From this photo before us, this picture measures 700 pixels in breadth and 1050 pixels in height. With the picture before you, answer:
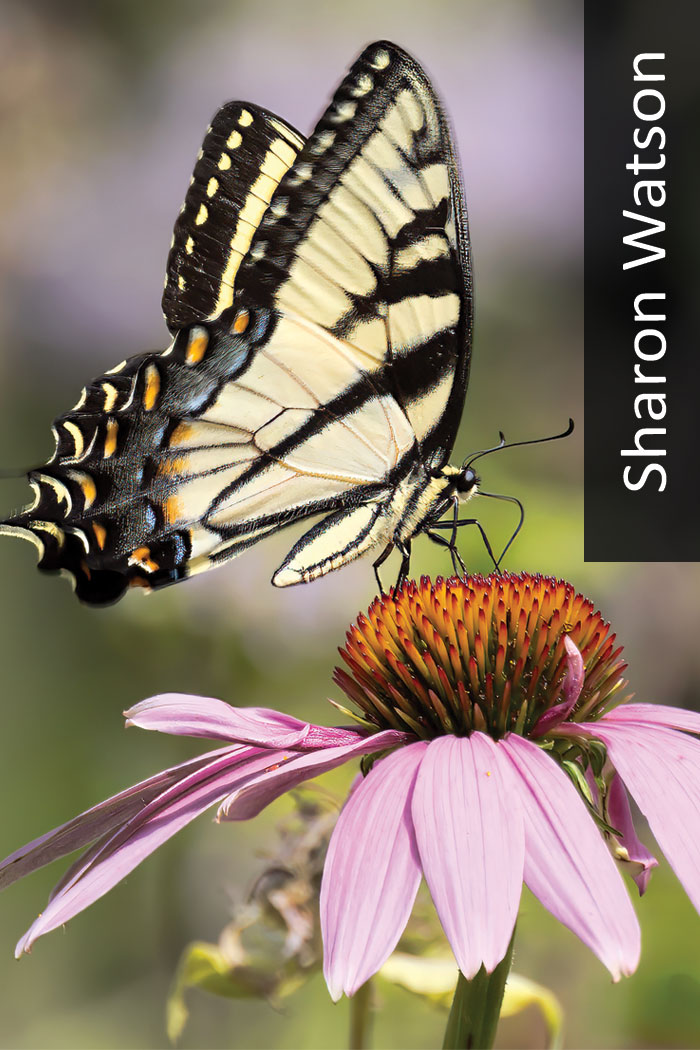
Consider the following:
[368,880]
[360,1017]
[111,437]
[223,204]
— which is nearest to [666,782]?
[368,880]

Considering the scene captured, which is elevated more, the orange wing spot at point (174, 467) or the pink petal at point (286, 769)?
the orange wing spot at point (174, 467)

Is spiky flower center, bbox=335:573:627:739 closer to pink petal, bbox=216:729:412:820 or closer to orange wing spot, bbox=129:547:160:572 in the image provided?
pink petal, bbox=216:729:412:820

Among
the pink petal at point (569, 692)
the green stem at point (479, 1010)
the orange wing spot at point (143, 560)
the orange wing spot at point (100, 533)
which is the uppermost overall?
the orange wing spot at point (100, 533)

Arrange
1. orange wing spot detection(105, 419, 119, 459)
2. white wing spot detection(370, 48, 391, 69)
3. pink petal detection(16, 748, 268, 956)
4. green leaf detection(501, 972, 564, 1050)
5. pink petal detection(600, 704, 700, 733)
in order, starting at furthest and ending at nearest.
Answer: orange wing spot detection(105, 419, 119, 459)
white wing spot detection(370, 48, 391, 69)
green leaf detection(501, 972, 564, 1050)
pink petal detection(600, 704, 700, 733)
pink petal detection(16, 748, 268, 956)

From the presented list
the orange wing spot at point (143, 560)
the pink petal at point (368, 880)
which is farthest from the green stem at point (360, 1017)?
the orange wing spot at point (143, 560)

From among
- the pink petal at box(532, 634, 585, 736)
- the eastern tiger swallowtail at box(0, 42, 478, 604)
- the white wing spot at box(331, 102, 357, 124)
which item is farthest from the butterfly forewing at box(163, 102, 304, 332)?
the pink petal at box(532, 634, 585, 736)

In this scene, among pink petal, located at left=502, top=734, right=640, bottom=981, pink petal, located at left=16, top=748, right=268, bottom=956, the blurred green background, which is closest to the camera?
pink petal, located at left=502, top=734, right=640, bottom=981

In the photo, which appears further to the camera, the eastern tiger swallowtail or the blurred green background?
the blurred green background

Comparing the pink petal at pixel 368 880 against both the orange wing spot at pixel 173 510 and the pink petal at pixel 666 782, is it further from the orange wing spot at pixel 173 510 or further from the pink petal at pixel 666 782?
the orange wing spot at pixel 173 510
